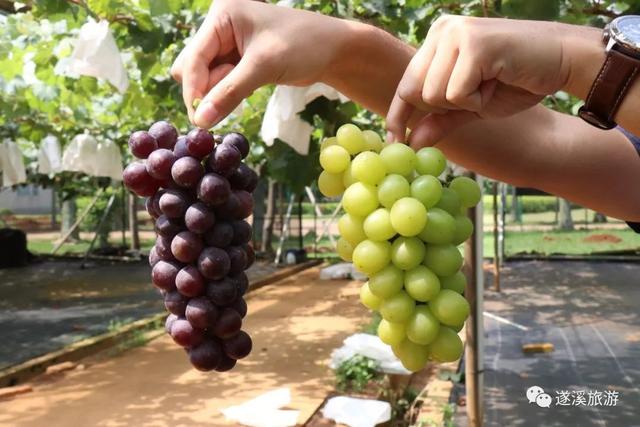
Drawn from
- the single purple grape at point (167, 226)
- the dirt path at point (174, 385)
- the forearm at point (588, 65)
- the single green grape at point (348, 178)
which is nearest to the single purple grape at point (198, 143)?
the single purple grape at point (167, 226)

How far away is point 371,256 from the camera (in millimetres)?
896

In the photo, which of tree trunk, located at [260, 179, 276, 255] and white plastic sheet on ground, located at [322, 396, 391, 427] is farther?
tree trunk, located at [260, 179, 276, 255]

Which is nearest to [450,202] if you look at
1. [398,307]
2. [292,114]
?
[398,307]

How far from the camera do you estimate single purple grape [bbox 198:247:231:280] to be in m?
1.02

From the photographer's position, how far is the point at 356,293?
9633 millimetres

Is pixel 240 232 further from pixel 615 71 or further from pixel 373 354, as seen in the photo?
pixel 373 354

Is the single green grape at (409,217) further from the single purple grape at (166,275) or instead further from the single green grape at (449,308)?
the single purple grape at (166,275)

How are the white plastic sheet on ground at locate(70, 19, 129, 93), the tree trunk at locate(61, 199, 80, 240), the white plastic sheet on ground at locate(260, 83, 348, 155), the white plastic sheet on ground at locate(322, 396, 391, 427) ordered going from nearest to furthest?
the white plastic sheet on ground at locate(260, 83, 348, 155) < the white plastic sheet on ground at locate(70, 19, 129, 93) < the white plastic sheet on ground at locate(322, 396, 391, 427) < the tree trunk at locate(61, 199, 80, 240)

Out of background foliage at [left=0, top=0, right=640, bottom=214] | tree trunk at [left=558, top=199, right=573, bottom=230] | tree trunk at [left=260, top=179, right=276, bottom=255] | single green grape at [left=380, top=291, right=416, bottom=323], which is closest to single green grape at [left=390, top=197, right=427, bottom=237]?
single green grape at [left=380, top=291, right=416, bottom=323]

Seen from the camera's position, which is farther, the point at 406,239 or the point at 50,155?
the point at 50,155

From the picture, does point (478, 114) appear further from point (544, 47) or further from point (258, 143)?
point (258, 143)

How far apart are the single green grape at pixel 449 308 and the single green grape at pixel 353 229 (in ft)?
0.46

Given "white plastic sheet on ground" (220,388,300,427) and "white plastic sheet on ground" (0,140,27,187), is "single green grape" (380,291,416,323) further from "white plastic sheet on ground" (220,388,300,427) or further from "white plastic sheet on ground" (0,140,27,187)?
"white plastic sheet on ground" (0,140,27,187)

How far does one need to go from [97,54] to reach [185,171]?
2.95 meters
